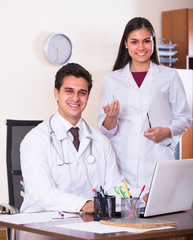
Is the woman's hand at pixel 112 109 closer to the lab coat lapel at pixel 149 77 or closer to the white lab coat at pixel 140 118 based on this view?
the white lab coat at pixel 140 118

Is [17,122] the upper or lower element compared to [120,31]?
lower

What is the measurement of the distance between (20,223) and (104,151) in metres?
0.74

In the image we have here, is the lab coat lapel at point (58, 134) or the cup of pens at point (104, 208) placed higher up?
the lab coat lapel at point (58, 134)

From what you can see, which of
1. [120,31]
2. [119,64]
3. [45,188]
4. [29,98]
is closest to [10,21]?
[29,98]

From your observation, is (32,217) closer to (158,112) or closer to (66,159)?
(66,159)

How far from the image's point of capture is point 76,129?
2.32 meters

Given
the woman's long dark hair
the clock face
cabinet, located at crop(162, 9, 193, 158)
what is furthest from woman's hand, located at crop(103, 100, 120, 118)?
cabinet, located at crop(162, 9, 193, 158)

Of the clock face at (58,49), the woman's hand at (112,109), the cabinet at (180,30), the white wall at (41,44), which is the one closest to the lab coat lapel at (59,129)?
the woman's hand at (112,109)

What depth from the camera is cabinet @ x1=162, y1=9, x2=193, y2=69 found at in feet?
17.7

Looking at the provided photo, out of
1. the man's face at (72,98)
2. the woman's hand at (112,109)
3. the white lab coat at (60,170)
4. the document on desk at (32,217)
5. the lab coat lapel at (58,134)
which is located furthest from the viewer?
the woman's hand at (112,109)

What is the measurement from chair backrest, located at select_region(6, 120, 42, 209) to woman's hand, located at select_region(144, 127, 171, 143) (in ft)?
1.97

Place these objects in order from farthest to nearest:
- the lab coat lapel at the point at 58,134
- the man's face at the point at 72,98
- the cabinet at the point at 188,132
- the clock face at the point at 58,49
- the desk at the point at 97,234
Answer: the cabinet at the point at 188,132 → the clock face at the point at 58,49 → the man's face at the point at 72,98 → the lab coat lapel at the point at 58,134 → the desk at the point at 97,234

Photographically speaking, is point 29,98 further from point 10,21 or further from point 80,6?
point 80,6

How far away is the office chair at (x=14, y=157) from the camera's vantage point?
8.36ft
